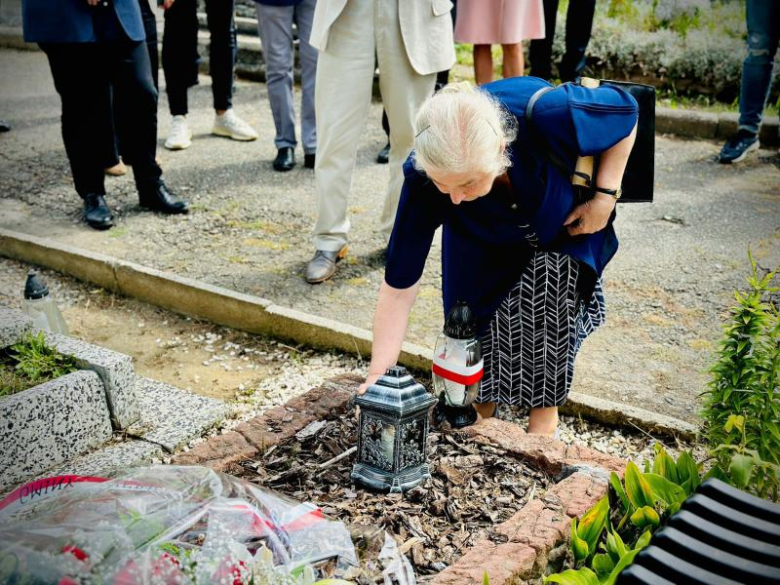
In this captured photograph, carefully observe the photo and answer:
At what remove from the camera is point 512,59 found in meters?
5.53

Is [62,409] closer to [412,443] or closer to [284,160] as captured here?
[412,443]

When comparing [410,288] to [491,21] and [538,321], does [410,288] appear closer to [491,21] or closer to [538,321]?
[538,321]

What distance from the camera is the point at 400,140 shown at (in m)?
4.22

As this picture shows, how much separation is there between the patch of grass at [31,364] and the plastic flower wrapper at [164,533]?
33.8 inches

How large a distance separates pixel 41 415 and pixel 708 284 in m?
3.25

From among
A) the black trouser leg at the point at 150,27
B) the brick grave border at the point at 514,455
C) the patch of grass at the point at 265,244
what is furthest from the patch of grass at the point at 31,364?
the black trouser leg at the point at 150,27

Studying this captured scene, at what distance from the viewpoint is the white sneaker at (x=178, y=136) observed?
6371 mm

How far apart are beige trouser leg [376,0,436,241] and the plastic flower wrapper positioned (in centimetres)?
225

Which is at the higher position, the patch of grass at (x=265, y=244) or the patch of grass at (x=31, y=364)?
the patch of grass at (x=31, y=364)

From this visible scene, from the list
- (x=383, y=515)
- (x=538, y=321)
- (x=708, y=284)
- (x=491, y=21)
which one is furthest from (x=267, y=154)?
(x=383, y=515)

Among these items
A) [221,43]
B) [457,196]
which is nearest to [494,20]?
[221,43]

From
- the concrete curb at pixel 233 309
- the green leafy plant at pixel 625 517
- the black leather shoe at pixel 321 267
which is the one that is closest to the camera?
the green leafy plant at pixel 625 517

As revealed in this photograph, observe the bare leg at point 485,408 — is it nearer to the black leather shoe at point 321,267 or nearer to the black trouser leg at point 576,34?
the black leather shoe at point 321,267

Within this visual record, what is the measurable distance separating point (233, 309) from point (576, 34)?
3802mm
